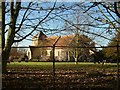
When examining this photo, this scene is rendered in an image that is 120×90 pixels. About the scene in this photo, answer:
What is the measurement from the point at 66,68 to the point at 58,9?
710 centimetres

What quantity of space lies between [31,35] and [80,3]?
4.65 m

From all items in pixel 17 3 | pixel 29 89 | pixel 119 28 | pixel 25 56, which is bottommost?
pixel 29 89

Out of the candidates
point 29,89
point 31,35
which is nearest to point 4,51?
point 31,35

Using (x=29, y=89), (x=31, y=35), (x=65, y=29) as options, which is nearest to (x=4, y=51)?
(x=31, y=35)

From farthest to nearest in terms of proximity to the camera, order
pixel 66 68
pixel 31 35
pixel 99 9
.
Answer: pixel 66 68 → pixel 31 35 → pixel 99 9

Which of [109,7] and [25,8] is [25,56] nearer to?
[25,8]

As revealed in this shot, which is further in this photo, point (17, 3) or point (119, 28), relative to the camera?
point (17, 3)

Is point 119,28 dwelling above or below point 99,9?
below

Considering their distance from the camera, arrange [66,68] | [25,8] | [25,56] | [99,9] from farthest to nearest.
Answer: [66,68] → [25,8] → [25,56] → [99,9]

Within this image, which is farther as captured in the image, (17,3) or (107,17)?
(17,3)

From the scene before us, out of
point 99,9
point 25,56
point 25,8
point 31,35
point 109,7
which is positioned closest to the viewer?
point 109,7

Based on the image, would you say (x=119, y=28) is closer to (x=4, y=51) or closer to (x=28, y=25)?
(x=28, y=25)

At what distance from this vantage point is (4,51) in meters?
12.1

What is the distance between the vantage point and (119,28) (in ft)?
29.0
